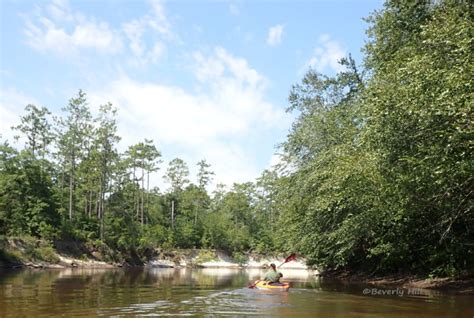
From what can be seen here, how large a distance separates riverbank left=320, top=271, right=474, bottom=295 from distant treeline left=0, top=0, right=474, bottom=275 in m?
0.53

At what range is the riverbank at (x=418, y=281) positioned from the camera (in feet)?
66.7

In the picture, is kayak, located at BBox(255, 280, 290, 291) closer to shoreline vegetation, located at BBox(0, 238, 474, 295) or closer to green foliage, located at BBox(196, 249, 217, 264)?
shoreline vegetation, located at BBox(0, 238, 474, 295)

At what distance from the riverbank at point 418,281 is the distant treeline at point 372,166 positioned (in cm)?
53

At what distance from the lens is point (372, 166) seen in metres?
17.5

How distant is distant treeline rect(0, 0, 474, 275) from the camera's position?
1413 centimetres

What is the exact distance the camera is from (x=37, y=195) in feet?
162

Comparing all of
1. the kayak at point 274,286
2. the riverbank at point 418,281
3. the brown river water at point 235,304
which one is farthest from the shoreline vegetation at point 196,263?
the kayak at point 274,286

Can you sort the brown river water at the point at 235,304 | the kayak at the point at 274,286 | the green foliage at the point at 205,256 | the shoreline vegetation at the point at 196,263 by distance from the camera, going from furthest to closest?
the green foliage at the point at 205,256
the shoreline vegetation at the point at 196,263
the kayak at the point at 274,286
the brown river water at the point at 235,304

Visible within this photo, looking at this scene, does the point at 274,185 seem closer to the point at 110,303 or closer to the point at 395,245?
the point at 395,245

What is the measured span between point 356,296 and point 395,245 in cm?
567

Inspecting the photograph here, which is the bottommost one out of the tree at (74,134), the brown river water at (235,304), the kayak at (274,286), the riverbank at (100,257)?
the brown river water at (235,304)

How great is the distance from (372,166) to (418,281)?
910cm

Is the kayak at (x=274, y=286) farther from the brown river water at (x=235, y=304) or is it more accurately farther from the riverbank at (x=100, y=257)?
the riverbank at (x=100, y=257)

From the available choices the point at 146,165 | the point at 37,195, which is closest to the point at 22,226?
the point at 37,195
